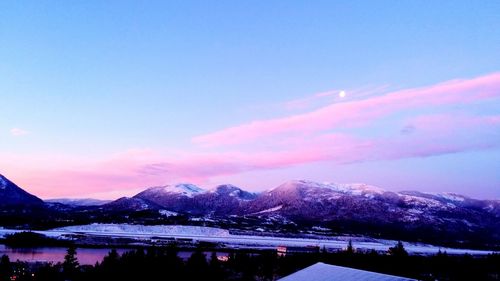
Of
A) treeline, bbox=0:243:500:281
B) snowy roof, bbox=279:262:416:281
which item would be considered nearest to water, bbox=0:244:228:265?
treeline, bbox=0:243:500:281

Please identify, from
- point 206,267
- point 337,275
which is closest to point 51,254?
point 206,267

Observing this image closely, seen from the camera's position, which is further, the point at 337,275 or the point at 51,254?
the point at 51,254

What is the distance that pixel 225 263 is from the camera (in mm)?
97875

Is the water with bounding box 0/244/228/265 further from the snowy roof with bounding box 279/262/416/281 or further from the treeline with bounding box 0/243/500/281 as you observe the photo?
the snowy roof with bounding box 279/262/416/281

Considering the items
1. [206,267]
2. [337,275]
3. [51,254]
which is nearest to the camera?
[337,275]

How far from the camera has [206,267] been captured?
7550cm

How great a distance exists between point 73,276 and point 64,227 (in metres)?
142

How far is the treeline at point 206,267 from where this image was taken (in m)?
67.4

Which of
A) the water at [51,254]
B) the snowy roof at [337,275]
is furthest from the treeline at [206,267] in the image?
the snowy roof at [337,275]

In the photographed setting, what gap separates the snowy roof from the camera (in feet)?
140

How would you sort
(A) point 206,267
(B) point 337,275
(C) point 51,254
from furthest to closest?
(C) point 51,254 → (A) point 206,267 → (B) point 337,275

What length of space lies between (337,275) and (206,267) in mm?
33652

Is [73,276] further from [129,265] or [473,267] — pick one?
[473,267]

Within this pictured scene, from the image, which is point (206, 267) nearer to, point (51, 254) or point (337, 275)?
point (337, 275)
